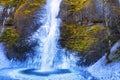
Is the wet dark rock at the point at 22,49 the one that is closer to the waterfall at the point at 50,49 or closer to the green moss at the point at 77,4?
the waterfall at the point at 50,49

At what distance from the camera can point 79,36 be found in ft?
42.1

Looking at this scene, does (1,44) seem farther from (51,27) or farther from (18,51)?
(51,27)

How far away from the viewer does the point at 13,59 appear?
12.8 metres

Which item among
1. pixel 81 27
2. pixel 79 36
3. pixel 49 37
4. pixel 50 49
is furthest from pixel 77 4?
pixel 50 49

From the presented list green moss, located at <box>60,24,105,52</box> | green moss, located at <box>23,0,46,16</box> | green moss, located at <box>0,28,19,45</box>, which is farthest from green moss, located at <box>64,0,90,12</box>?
green moss, located at <box>0,28,19,45</box>

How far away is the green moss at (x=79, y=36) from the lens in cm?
1234

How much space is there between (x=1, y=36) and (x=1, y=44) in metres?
0.55

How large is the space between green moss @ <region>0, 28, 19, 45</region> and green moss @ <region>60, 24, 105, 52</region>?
227 cm

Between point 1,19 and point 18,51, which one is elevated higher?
point 1,19

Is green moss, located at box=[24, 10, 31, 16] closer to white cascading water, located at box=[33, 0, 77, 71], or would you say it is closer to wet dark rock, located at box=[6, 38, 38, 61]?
white cascading water, located at box=[33, 0, 77, 71]

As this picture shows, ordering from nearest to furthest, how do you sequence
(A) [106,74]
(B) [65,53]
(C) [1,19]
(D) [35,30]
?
(A) [106,74] → (B) [65,53] → (D) [35,30] → (C) [1,19]

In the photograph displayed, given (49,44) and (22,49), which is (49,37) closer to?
(49,44)

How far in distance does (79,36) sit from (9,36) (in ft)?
11.2

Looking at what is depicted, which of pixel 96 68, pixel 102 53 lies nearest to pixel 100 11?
pixel 102 53
